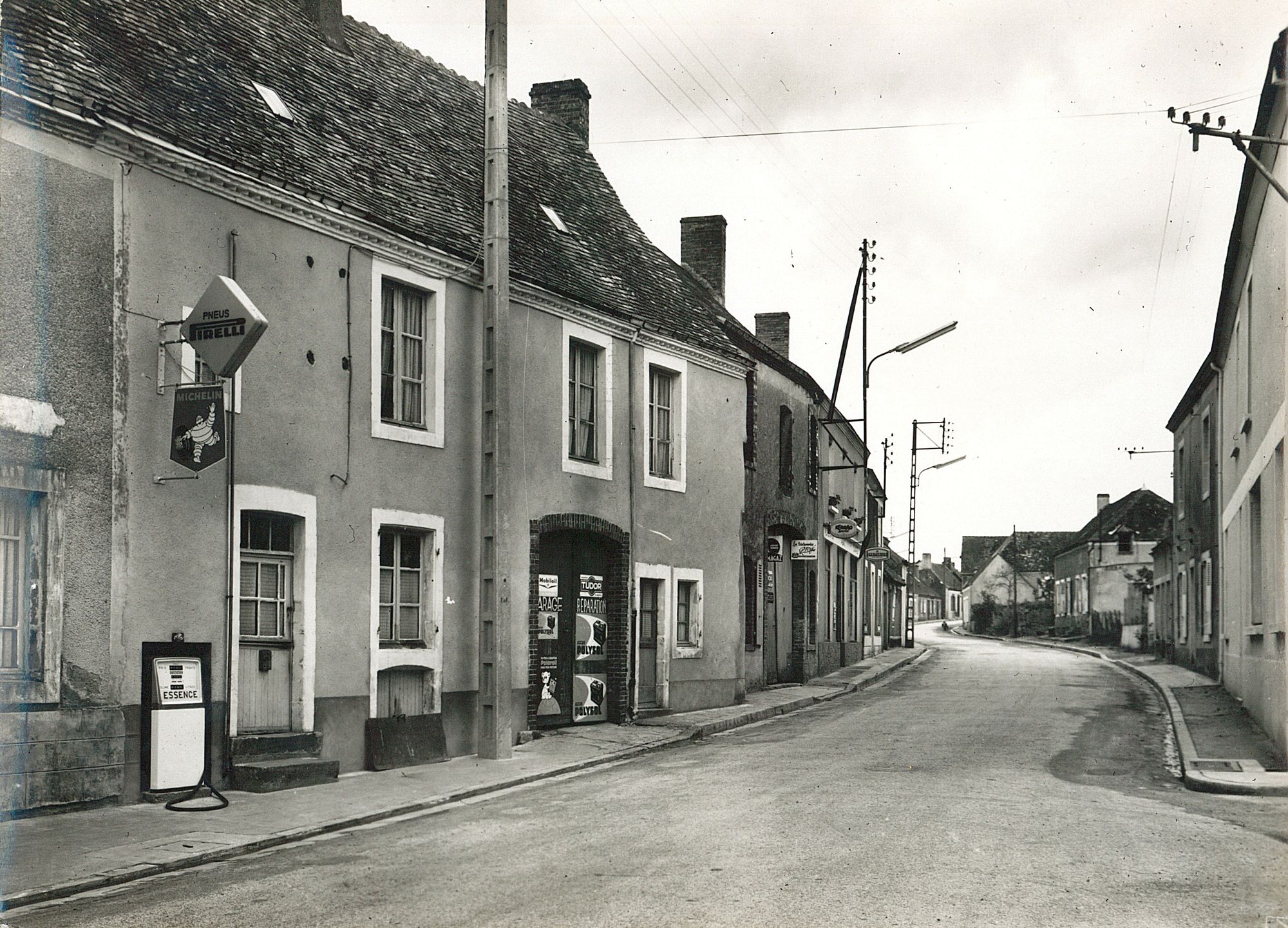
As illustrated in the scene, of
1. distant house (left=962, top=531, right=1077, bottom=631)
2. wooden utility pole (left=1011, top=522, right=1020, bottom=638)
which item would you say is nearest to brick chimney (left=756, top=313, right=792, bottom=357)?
wooden utility pole (left=1011, top=522, right=1020, bottom=638)

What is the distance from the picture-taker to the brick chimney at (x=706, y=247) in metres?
29.0

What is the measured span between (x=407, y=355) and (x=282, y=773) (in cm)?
521

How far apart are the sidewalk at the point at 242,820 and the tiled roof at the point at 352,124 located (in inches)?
236

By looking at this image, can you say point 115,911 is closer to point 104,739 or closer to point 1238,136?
point 104,739

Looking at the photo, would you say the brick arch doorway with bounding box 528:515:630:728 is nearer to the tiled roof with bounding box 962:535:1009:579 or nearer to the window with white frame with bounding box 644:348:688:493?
the window with white frame with bounding box 644:348:688:493

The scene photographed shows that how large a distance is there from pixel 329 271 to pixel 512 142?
27.0 feet

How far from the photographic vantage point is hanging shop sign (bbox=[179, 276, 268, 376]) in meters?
10.8

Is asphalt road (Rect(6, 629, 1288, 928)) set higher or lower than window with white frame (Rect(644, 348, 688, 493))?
lower

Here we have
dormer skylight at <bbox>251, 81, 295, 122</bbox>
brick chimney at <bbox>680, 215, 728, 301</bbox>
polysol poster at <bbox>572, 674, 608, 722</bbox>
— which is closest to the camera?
dormer skylight at <bbox>251, 81, 295, 122</bbox>

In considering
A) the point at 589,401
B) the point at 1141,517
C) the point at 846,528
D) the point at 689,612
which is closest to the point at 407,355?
the point at 589,401

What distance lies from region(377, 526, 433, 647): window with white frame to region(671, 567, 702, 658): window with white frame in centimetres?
665

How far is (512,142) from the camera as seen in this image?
21.0 m

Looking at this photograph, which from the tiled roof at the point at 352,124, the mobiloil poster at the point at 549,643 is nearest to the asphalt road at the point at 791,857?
the mobiloil poster at the point at 549,643

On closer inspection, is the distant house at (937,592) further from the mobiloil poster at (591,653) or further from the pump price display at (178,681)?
the pump price display at (178,681)
